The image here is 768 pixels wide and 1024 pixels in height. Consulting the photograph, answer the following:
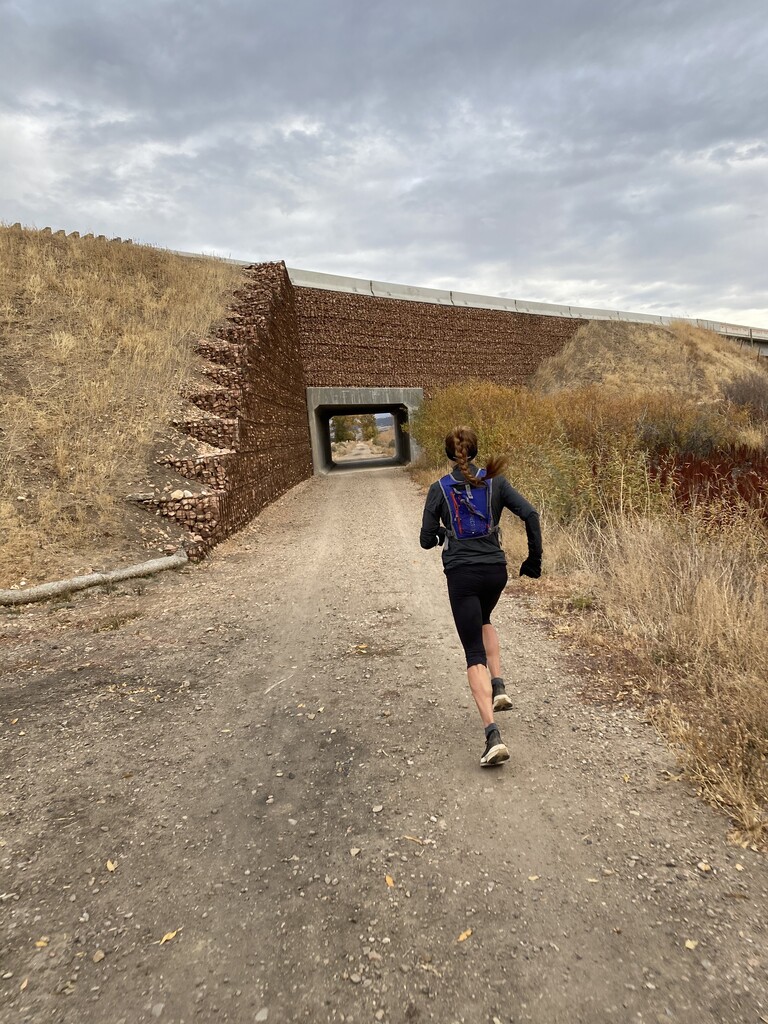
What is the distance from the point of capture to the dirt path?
6.56ft

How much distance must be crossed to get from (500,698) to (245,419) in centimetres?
1102

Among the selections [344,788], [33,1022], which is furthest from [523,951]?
[33,1022]

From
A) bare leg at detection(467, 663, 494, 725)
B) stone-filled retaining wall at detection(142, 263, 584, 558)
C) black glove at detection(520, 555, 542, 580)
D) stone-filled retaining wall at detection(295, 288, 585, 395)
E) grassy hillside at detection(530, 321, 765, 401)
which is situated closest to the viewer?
bare leg at detection(467, 663, 494, 725)

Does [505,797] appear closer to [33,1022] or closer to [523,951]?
[523,951]

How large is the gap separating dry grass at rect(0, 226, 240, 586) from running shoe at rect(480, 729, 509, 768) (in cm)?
654

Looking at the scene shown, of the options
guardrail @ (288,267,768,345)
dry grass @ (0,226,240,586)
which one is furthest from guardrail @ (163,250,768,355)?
dry grass @ (0,226,240,586)

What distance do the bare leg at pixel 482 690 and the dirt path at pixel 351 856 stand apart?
341 mm

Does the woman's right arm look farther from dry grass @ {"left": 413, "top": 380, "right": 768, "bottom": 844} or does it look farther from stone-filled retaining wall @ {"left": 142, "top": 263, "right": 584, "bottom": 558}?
stone-filled retaining wall @ {"left": 142, "top": 263, "right": 584, "bottom": 558}

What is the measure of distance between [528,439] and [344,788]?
10469 mm

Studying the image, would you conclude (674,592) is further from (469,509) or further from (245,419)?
(245,419)

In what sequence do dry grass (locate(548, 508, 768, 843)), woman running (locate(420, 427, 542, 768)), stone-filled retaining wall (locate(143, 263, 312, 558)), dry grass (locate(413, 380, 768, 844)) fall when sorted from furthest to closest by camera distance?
1. stone-filled retaining wall (locate(143, 263, 312, 558))
2. woman running (locate(420, 427, 542, 768))
3. dry grass (locate(413, 380, 768, 844))
4. dry grass (locate(548, 508, 768, 843))

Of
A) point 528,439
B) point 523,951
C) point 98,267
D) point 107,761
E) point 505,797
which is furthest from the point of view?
point 98,267

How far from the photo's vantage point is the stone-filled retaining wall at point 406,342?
26.2m

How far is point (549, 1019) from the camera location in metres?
1.86
